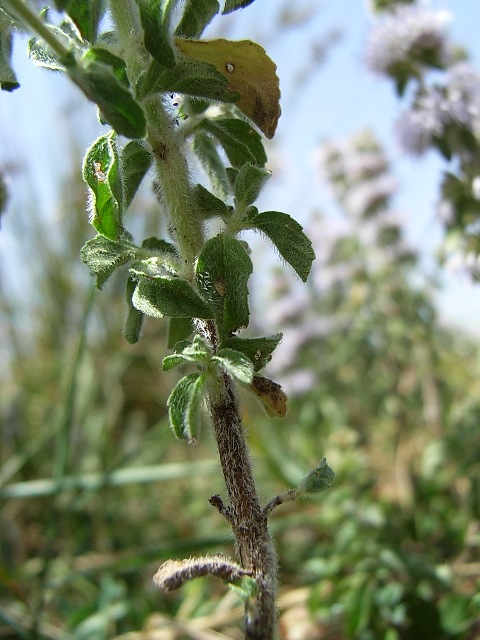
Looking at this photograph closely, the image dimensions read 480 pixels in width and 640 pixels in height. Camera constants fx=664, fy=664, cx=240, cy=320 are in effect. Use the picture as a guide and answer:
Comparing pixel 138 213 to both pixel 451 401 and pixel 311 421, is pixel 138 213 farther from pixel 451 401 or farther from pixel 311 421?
pixel 451 401

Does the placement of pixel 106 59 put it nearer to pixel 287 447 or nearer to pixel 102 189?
pixel 102 189

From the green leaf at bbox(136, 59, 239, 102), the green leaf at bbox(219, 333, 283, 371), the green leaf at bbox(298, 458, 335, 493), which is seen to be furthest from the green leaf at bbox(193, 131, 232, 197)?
the green leaf at bbox(298, 458, 335, 493)

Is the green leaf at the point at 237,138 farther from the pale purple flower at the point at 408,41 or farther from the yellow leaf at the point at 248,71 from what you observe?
the pale purple flower at the point at 408,41

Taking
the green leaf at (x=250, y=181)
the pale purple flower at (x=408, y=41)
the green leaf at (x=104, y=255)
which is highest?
the pale purple flower at (x=408, y=41)

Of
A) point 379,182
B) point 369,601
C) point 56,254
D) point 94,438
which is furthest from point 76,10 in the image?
point 56,254

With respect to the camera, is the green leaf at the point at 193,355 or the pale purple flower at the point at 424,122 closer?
the green leaf at the point at 193,355

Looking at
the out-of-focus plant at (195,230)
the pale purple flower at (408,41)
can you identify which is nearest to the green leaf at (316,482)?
the out-of-focus plant at (195,230)

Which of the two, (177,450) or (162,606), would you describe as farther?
(177,450)
